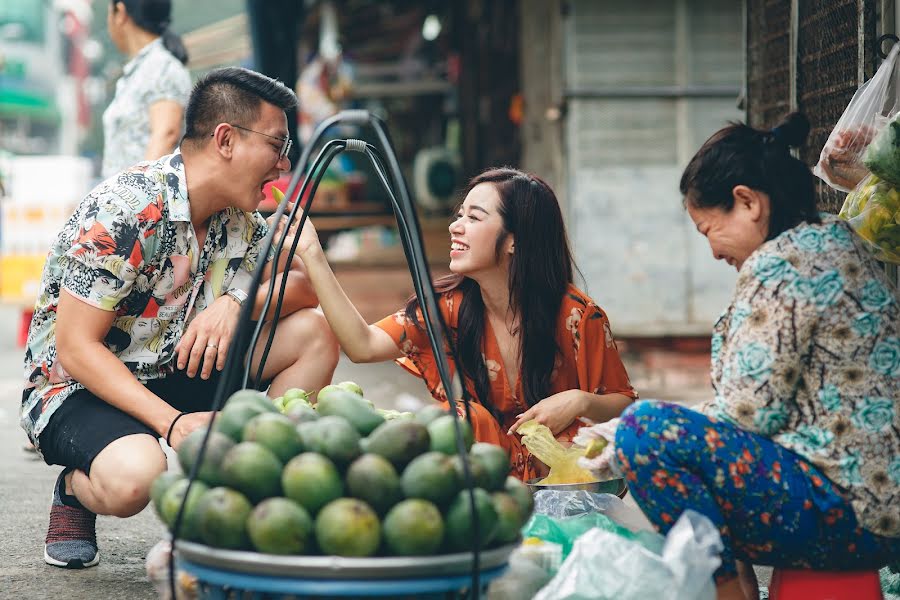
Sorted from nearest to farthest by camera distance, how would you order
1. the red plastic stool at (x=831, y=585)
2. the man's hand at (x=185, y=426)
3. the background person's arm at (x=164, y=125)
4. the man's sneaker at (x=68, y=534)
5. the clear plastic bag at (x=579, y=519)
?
1. the red plastic stool at (x=831, y=585)
2. the clear plastic bag at (x=579, y=519)
3. the man's hand at (x=185, y=426)
4. the man's sneaker at (x=68, y=534)
5. the background person's arm at (x=164, y=125)

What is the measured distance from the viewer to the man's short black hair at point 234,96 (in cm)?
316

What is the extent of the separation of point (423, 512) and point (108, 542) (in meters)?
2.00

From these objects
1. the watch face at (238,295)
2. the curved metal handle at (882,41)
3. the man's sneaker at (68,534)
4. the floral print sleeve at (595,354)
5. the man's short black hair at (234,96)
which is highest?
the curved metal handle at (882,41)

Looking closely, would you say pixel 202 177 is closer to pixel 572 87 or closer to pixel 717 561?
pixel 717 561

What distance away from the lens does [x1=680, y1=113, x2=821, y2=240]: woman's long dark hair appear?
8.31ft

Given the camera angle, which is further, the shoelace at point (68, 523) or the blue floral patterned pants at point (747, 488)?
the shoelace at point (68, 523)

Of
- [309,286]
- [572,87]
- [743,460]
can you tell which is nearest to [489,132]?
[572,87]

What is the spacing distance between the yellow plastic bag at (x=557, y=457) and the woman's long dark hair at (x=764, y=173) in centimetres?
84

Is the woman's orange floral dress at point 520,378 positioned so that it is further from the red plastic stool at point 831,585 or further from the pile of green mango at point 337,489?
the pile of green mango at point 337,489

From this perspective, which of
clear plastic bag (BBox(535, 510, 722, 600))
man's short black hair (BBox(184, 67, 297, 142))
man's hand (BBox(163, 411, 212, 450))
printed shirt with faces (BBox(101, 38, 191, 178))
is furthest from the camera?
printed shirt with faces (BBox(101, 38, 191, 178))

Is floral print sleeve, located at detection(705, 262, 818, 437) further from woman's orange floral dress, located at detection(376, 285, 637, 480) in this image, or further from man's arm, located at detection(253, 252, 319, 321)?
man's arm, located at detection(253, 252, 319, 321)

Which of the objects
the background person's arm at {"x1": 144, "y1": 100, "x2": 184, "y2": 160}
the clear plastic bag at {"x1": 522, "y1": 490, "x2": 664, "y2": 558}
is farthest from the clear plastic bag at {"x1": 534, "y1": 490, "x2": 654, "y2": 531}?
the background person's arm at {"x1": 144, "y1": 100, "x2": 184, "y2": 160}

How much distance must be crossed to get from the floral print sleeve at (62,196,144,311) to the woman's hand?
3.85 feet

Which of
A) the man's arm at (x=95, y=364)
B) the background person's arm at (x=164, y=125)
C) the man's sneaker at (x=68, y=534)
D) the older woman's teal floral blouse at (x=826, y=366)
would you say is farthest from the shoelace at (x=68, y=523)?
the older woman's teal floral blouse at (x=826, y=366)
